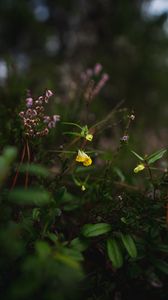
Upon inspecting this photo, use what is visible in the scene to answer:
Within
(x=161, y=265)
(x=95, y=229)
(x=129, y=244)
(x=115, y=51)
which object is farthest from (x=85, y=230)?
(x=115, y=51)

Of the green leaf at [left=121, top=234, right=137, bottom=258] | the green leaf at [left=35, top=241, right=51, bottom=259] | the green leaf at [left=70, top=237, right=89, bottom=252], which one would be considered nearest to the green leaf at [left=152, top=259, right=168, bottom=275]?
the green leaf at [left=121, top=234, right=137, bottom=258]

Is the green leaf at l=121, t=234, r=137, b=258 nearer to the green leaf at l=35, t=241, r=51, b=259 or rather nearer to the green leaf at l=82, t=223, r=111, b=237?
the green leaf at l=82, t=223, r=111, b=237

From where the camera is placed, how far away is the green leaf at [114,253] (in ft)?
3.03

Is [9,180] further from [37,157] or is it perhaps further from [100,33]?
[100,33]

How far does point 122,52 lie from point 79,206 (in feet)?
10.9

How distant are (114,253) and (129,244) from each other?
5 centimetres

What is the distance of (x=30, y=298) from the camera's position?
76 cm

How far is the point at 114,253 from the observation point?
3.14 ft

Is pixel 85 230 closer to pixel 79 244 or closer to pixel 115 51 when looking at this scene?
pixel 79 244

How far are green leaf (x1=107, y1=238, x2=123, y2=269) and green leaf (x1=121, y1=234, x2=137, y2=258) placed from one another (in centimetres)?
3

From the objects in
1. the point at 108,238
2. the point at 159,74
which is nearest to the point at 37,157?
the point at 108,238

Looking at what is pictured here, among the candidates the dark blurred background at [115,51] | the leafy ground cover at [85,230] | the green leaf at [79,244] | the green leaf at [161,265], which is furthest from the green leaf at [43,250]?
the dark blurred background at [115,51]

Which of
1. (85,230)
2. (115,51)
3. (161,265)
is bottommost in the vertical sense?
(161,265)

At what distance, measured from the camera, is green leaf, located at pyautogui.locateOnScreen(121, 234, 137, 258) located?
941mm
